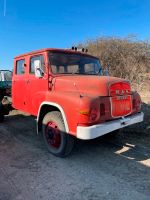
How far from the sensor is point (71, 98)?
14.1ft

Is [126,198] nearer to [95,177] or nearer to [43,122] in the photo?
[95,177]

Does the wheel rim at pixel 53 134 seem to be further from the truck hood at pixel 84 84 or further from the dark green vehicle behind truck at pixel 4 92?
the dark green vehicle behind truck at pixel 4 92

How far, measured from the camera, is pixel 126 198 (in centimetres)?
325

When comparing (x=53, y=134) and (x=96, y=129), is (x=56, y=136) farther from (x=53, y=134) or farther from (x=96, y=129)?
(x=96, y=129)

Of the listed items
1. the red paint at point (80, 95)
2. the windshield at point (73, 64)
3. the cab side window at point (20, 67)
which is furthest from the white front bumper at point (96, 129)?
the cab side window at point (20, 67)

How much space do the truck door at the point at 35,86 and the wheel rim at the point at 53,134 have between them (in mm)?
629

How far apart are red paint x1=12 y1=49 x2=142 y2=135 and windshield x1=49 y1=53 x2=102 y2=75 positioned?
4.3 inches

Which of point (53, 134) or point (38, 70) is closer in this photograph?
point (53, 134)

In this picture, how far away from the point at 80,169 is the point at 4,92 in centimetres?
475

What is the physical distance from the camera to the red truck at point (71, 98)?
4.14 meters

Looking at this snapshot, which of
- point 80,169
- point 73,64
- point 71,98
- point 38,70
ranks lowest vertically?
point 80,169

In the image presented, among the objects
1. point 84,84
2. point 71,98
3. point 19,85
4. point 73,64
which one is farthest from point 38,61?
point 19,85

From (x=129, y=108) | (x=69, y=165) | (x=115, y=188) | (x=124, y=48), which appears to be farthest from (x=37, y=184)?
(x=124, y=48)

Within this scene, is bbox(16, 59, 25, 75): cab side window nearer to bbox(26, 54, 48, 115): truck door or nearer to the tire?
bbox(26, 54, 48, 115): truck door
